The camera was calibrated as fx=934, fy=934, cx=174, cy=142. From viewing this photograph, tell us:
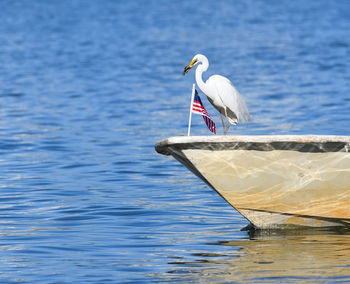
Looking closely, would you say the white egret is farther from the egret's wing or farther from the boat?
the boat

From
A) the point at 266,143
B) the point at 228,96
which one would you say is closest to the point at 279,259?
the point at 266,143

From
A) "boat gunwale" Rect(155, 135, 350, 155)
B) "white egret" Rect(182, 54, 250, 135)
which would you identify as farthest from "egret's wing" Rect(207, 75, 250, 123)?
"boat gunwale" Rect(155, 135, 350, 155)

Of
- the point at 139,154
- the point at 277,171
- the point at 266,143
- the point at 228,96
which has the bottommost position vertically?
the point at 277,171

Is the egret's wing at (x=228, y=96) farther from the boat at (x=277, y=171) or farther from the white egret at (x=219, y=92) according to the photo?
the boat at (x=277, y=171)

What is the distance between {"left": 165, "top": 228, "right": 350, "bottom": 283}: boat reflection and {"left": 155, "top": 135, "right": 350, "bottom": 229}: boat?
0.27 meters

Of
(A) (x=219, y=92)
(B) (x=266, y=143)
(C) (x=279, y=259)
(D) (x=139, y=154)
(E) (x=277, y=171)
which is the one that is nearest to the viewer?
(C) (x=279, y=259)

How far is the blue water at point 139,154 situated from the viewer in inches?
357

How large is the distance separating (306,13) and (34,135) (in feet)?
167

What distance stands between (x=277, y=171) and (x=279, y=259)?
1043 mm

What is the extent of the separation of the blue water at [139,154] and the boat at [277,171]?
0.28m

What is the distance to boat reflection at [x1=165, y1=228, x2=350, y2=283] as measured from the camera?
8.43 m

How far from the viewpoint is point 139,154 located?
643 inches

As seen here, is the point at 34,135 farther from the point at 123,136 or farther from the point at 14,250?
the point at 14,250

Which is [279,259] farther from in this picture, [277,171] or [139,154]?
[139,154]
